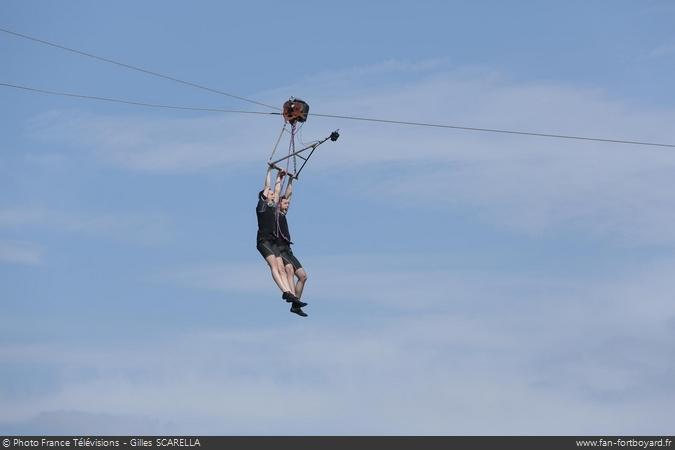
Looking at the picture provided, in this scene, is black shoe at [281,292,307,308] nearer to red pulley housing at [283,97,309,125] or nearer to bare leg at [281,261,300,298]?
bare leg at [281,261,300,298]

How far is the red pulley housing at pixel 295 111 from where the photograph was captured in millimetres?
61844

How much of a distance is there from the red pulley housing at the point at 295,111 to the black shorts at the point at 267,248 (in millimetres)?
3028

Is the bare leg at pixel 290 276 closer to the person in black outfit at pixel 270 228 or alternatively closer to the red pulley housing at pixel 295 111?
the person in black outfit at pixel 270 228

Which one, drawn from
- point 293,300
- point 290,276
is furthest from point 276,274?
point 293,300

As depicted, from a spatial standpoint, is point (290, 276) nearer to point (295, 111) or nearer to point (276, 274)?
point (276, 274)

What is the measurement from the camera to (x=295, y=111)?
203ft

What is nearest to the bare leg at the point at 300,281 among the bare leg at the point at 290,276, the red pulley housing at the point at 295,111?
the bare leg at the point at 290,276

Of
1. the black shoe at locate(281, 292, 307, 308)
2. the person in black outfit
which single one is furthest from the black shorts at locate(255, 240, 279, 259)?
the black shoe at locate(281, 292, 307, 308)

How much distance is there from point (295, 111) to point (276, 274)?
4.05 metres

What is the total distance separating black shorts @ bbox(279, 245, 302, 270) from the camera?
203ft
